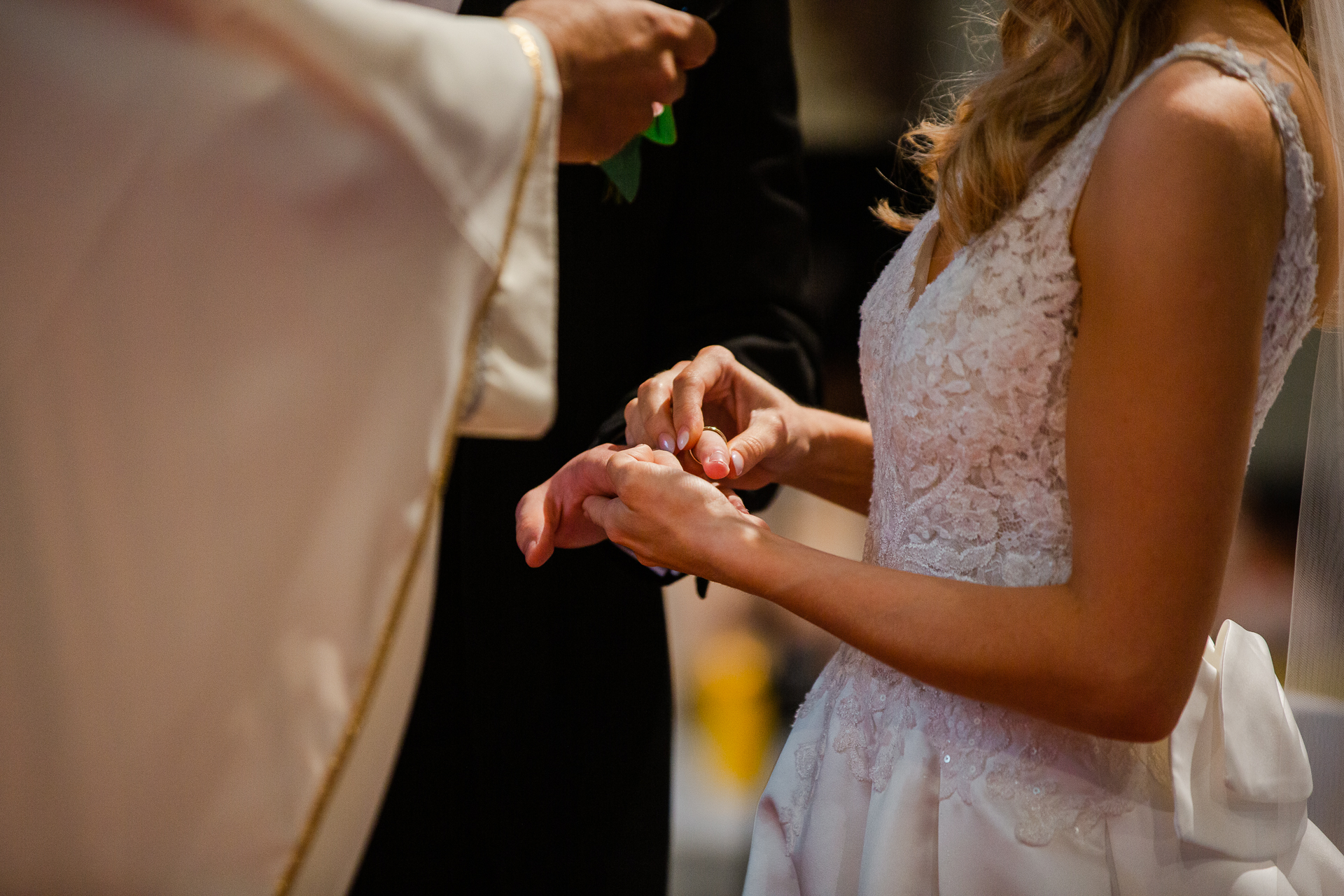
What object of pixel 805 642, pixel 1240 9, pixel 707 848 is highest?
pixel 1240 9

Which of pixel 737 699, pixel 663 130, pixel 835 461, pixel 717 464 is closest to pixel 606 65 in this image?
pixel 663 130

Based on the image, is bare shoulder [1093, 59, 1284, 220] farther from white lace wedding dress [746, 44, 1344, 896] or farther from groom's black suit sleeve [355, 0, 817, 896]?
groom's black suit sleeve [355, 0, 817, 896]

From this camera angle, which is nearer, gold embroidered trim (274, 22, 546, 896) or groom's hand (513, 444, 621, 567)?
gold embroidered trim (274, 22, 546, 896)

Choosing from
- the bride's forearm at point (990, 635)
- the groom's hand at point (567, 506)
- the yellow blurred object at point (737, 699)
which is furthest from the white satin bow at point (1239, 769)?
the yellow blurred object at point (737, 699)

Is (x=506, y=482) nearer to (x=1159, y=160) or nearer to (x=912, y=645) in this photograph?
(x=912, y=645)

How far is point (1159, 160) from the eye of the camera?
672 millimetres

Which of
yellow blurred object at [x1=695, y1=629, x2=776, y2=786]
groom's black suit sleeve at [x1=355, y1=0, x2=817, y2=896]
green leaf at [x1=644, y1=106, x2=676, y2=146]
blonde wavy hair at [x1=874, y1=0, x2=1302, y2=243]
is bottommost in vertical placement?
yellow blurred object at [x1=695, y1=629, x2=776, y2=786]

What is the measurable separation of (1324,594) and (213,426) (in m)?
0.91

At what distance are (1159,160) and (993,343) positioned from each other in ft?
0.61

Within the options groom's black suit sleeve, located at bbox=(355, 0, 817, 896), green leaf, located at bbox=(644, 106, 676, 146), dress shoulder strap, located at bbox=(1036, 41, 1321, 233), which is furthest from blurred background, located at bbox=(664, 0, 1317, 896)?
dress shoulder strap, located at bbox=(1036, 41, 1321, 233)

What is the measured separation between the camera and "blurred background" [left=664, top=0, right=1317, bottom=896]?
6.93 feet

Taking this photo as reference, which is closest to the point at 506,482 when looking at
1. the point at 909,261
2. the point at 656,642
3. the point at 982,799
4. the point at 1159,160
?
the point at 656,642

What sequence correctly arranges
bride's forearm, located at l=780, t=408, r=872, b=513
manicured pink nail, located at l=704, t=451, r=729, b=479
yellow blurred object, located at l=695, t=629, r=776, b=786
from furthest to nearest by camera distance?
1. yellow blurred object, located at l=695, t=629, r=776, b=786
2. bride's forearm, located at l=780, t=408, r=872, b=513
3. manicured pink nail, located at l=704, t=451, r=729, b=479

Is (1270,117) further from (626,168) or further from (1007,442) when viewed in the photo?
(626,168)
